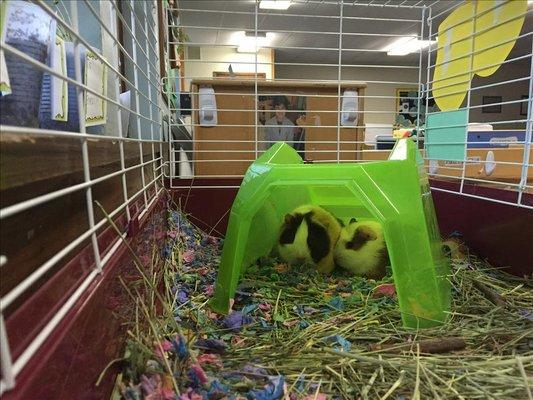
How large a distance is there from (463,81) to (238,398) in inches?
46.4

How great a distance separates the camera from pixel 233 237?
892 millimetres

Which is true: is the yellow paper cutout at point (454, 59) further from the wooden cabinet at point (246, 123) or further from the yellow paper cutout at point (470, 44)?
the wooden cabinet at point (246, 123)

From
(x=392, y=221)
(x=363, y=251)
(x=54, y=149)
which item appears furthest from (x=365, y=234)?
(x=54, y=149)

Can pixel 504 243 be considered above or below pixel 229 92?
below

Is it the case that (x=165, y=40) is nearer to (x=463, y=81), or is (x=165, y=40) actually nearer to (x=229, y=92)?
(x=229, y=92)

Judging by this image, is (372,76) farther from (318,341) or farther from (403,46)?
(318,341)

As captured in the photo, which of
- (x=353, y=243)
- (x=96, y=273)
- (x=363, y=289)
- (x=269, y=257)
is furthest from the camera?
(x=269, y=257)

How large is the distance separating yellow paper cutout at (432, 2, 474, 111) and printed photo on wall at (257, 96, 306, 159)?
1.56 feet

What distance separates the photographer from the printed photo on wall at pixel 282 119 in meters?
1.55

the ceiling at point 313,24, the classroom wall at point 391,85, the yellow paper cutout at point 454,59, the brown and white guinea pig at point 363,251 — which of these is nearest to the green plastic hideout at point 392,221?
the brown and white guinea pig at point 363,251

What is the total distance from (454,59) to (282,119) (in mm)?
605

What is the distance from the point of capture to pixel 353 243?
43.1 inches

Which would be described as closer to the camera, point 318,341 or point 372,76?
point 318,341

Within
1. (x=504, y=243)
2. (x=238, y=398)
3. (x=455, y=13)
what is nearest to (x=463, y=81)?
(x=455, y=13)
